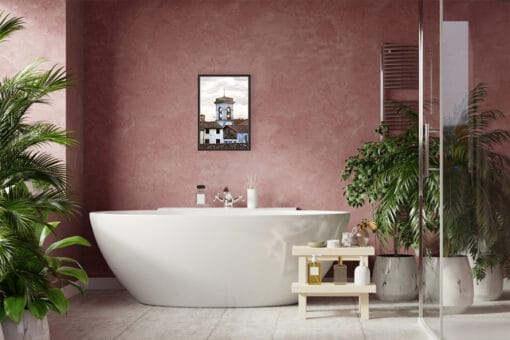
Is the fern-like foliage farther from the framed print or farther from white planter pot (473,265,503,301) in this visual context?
the framed print

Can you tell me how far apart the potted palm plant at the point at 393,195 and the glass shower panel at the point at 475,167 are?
4.42 ft

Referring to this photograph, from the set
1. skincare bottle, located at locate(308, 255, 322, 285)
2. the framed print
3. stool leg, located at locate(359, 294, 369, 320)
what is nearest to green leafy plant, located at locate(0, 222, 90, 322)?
skincare bottle, located at locate(308, 255, 322, 285)

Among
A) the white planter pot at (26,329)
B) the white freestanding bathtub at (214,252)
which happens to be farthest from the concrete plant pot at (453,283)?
the white planter pot at (26,329)

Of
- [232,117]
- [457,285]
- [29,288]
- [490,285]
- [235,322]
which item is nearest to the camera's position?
[490,285]

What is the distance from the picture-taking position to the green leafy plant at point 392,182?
4727 mm

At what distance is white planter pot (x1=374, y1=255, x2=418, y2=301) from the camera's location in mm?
5059

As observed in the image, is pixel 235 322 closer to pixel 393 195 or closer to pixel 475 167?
pixel 393 195

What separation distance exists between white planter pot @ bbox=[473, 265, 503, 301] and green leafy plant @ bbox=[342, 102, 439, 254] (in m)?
1.83

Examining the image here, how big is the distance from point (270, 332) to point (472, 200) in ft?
5.39

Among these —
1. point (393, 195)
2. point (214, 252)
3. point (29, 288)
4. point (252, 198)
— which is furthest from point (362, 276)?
point (29, 288)

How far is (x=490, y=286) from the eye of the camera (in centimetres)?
258

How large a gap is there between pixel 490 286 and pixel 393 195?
2.21m

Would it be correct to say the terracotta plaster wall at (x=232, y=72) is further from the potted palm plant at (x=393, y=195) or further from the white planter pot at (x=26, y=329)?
the white planter pot at (x=26, y=329)

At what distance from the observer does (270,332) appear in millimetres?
3977
